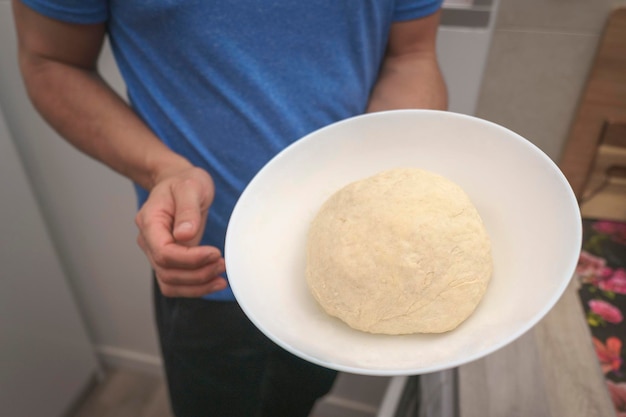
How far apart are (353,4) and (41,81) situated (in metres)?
0.46

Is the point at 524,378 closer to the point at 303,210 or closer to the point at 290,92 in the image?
the point at 303,210

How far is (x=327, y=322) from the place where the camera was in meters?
0.47

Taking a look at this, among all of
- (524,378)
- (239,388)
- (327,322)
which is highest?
(327,322)

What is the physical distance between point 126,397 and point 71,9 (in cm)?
143

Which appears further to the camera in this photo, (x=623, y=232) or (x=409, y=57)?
(x=623, y=232)

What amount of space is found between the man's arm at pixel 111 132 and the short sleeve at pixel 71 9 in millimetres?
15

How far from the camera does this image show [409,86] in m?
0.68

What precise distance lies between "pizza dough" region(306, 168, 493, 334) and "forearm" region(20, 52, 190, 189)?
1.00 ft

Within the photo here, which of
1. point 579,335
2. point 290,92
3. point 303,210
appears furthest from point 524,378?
point 290,92

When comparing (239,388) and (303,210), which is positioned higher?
(303,210)

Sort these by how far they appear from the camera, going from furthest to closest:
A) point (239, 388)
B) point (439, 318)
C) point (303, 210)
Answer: point (239, 388)
point (303, 210)
point (439, 318)

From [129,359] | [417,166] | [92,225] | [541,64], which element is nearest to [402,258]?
[417,166]

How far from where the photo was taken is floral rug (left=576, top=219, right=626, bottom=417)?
655 millimetres

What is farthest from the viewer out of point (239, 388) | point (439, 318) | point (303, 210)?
point (239, 388)
